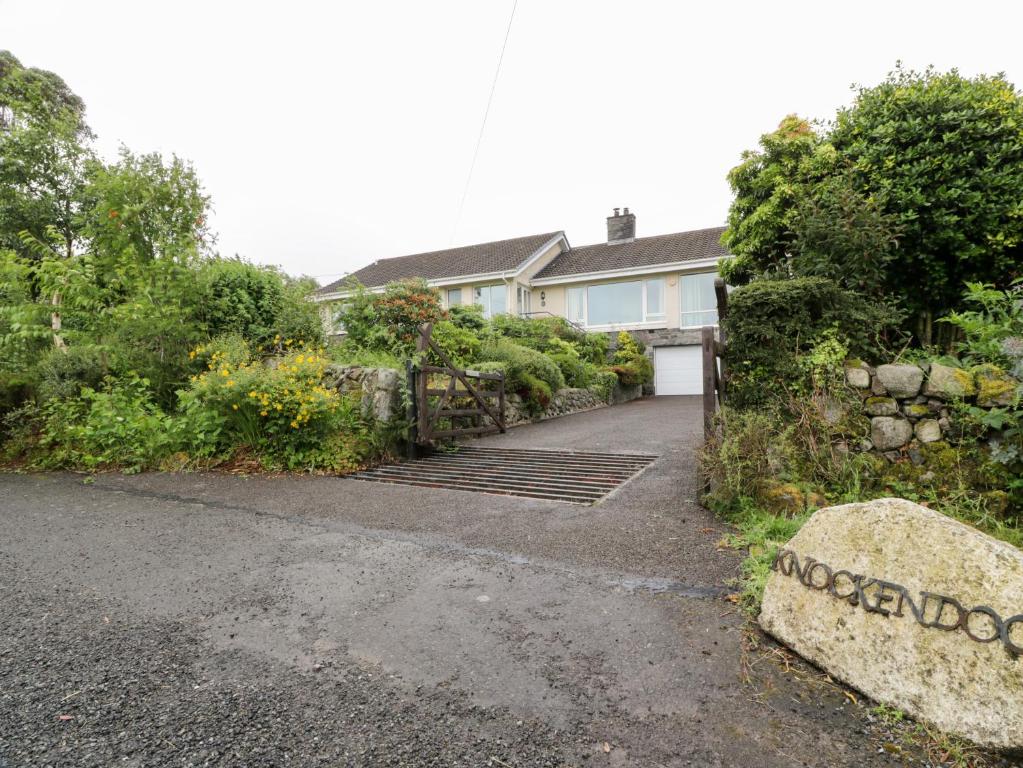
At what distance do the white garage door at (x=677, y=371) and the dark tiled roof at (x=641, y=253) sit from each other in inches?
143

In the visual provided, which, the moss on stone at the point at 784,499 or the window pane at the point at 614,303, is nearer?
the moss on stone at the point at 784,499

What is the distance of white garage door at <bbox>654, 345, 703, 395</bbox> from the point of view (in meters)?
19.2

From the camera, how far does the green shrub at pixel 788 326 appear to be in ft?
14.5

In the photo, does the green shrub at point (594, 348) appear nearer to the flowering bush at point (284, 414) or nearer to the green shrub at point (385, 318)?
the green shrub at point (385, 318)

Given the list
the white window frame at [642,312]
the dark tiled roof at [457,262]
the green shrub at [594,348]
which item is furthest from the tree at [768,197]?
the dark tiled roof at [457,262]

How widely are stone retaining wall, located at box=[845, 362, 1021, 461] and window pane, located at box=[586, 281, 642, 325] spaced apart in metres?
16.8

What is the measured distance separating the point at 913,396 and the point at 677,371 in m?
15.9

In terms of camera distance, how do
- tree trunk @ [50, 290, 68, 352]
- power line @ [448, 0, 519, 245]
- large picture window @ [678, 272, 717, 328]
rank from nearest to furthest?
1. tree trunk @ [50, 290, 68, 352]
2. power line @ [448, 0, 519, 245]
3. large picture window @ [678, 272, 717, 328]

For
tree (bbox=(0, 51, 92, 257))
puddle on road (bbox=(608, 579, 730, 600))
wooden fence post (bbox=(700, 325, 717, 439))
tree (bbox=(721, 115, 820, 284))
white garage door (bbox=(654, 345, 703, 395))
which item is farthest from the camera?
white garage door (bbox=(654, 345, 703, 395))

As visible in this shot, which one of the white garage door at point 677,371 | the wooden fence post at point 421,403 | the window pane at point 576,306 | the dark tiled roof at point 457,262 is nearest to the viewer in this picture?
the wooden fence post at point 421,403

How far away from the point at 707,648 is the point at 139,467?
282 inches

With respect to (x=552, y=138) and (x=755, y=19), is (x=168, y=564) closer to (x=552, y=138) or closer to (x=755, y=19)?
(x=755, y=19)

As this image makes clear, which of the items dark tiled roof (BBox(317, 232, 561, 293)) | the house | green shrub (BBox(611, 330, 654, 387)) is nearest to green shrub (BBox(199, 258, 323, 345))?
the house

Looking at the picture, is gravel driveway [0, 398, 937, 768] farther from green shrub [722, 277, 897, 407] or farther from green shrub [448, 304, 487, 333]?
green shrub [448, 304, 487, 333]
